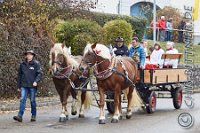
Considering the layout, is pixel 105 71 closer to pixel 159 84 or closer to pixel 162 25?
pixel 159 84

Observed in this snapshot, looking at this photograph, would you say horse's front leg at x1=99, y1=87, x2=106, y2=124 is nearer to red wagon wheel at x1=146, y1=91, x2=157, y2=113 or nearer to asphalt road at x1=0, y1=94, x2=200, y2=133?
asphalt road at x1=0, y1=94, x2=200, y2=133

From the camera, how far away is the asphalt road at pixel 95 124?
13523 millimetres

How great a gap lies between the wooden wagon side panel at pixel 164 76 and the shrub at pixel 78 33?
259 inches

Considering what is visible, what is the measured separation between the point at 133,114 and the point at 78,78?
8.03 ft

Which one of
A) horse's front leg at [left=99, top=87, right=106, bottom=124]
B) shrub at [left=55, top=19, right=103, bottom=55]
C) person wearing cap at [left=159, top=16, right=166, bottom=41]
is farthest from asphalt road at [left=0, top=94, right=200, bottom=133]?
person wearing cap at [left=159, top=16, right=166, bottom=41]

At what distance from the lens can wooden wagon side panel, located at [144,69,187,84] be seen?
16.9 metres

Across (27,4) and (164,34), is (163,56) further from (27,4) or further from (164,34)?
(164,34)

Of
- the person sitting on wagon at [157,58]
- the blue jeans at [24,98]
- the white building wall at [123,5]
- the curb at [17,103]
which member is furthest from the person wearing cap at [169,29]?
the blue jeans at [24,98]

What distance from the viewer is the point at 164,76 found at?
696 inches

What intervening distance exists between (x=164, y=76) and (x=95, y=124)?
12.9ft

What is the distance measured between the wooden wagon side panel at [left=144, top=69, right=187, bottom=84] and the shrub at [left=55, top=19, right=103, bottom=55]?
6567mm

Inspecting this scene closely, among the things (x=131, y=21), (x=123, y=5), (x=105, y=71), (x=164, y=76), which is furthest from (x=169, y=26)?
(x=105, y=71)

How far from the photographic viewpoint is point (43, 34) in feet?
71.1

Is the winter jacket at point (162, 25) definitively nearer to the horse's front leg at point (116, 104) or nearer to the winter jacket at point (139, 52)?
the winter jacket at point (139, 52)
